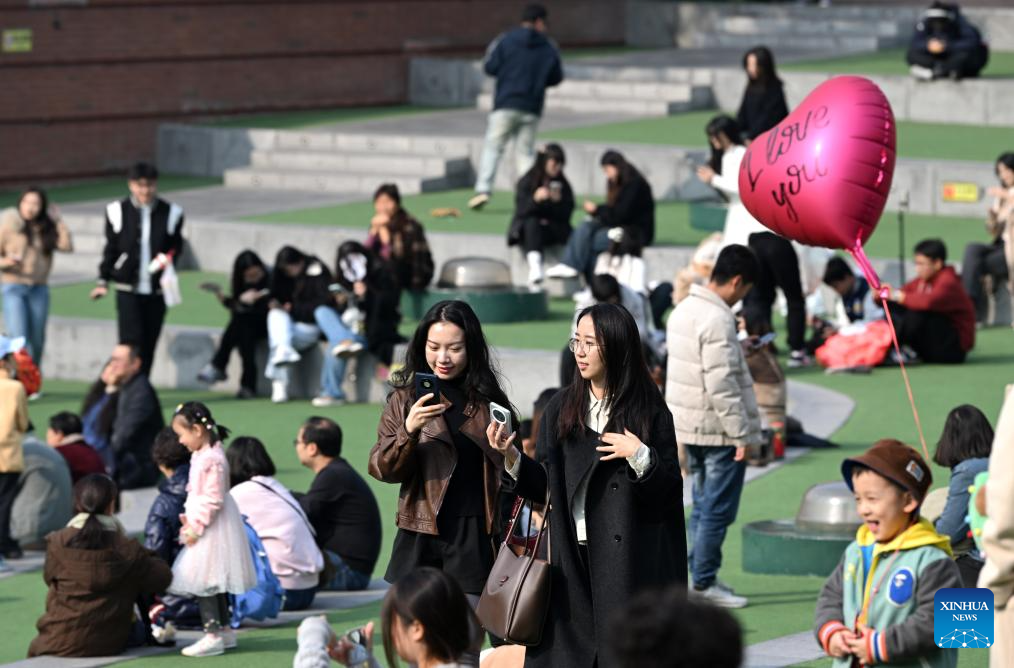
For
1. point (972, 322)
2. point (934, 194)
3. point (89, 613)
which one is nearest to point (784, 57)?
point (934, 194)

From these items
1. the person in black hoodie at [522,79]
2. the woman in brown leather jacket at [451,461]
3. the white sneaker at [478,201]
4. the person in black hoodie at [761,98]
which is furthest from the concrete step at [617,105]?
the woman in brown leather jacket at [451,461]

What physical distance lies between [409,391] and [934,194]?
1475 centimetres

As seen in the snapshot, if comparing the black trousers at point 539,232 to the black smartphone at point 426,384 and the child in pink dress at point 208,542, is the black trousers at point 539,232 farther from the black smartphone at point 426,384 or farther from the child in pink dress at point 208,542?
the black smartphone at point 426,384

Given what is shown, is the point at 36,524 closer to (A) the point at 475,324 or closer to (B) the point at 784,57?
(A) the point at 475,324

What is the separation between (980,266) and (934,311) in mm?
1609

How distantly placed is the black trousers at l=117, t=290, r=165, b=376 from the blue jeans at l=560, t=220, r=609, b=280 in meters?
3.93

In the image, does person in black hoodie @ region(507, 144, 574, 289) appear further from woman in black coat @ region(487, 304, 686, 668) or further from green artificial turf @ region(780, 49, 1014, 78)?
woman in black coat @ region(487, 304, 686, 668)

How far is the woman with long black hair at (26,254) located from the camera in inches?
671

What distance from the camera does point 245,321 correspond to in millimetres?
17031

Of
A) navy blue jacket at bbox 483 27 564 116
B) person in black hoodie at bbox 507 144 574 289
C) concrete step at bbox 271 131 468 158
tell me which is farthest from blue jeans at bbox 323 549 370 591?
concrete step at bbox 271 131 468 158

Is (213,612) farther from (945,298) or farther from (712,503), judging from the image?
(945,298)

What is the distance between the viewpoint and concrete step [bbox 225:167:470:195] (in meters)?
23.5

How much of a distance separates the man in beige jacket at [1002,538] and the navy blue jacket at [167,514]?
18.5ft

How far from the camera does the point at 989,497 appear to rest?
4.96 m
